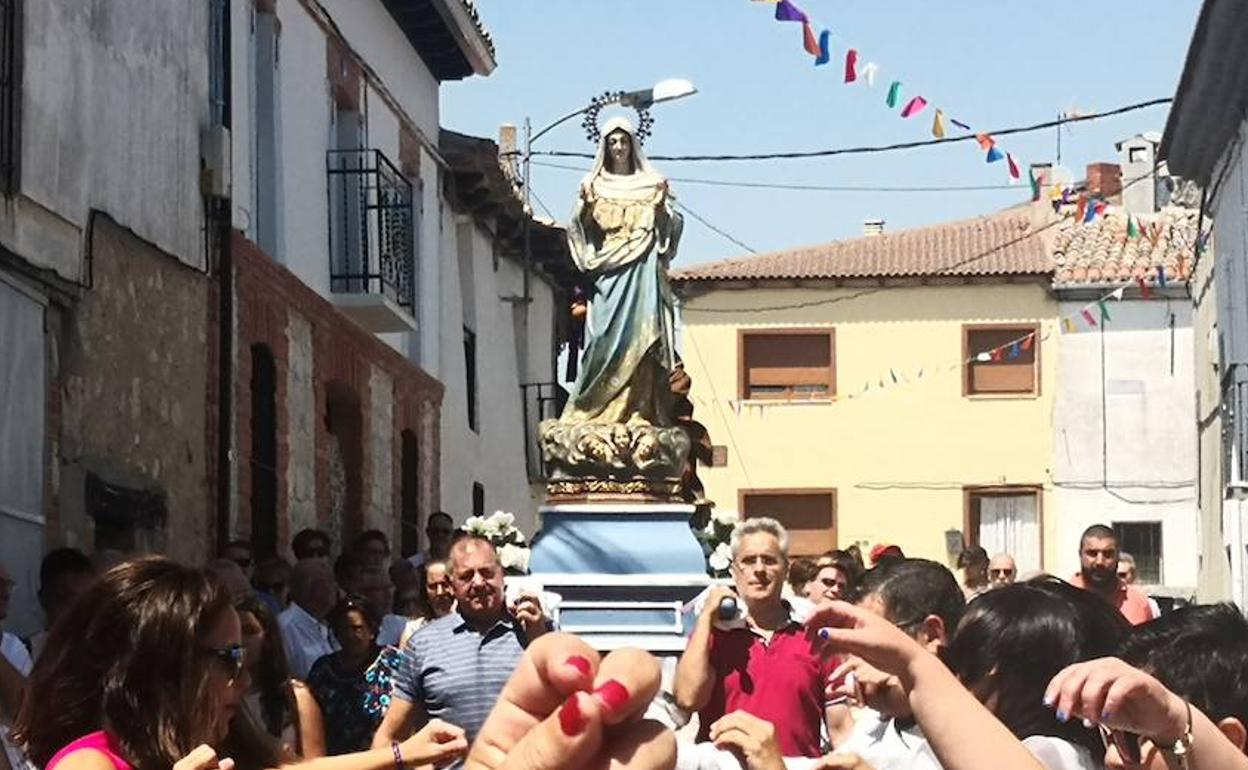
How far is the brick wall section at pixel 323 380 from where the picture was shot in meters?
16.7

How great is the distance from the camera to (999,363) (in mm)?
39094

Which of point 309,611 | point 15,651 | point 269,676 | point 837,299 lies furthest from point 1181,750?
point 837,299

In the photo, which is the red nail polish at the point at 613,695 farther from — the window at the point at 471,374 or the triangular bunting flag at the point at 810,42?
the window at the point at 471,374

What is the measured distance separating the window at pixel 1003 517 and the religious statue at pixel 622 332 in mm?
23963

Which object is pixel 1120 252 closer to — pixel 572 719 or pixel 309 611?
pixel 309 611

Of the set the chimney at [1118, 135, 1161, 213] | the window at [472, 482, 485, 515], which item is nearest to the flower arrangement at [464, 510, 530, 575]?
the window at [472, 482, 485, 515]

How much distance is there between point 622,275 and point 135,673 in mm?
11179

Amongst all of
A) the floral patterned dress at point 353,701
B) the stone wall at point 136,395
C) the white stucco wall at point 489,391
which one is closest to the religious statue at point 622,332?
the stone wall at point 136,395

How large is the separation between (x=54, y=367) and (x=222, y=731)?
9100 mm

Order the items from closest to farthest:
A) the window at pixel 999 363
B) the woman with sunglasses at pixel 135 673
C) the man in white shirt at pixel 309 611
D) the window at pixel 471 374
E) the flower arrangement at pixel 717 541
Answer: the woman with sunglasses at pixel 135 673 < the man in white shirt at pixel 309 611 < the flower arrangement at pixel 717 541 < the window at pixel 471 374 < the window at pixel 999 363

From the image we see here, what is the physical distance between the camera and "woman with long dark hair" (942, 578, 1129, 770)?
426 centimetres

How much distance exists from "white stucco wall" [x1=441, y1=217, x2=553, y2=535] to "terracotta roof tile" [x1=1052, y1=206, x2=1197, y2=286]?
9.43 meters

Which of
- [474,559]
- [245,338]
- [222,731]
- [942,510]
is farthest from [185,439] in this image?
[942,510]

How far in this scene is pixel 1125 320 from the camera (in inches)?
1531
